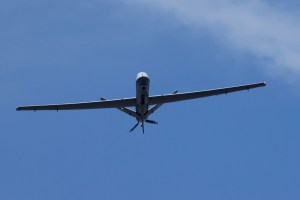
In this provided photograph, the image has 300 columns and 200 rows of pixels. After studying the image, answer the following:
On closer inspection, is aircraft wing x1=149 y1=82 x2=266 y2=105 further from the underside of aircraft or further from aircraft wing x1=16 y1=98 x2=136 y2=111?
aircraft wing x1=16 y1=98 x2=136 y2=111

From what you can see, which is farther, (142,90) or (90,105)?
(90,105)

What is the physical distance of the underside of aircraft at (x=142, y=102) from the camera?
77.4m

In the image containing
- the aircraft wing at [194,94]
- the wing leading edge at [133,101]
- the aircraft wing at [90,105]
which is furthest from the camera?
the aircraft wing at [194,94]

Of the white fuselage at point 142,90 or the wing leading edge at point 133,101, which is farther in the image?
the wing leading edge at point 133,101

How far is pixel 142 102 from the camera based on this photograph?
7856cm

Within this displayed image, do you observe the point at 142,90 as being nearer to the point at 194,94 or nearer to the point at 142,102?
the point at 142,102

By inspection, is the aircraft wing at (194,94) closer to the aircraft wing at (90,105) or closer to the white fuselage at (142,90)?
the white fuselage at (142,90)

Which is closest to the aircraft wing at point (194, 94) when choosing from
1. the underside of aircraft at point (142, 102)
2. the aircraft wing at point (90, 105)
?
the underside of aircraft at point (142, 102)

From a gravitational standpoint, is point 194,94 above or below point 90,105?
above

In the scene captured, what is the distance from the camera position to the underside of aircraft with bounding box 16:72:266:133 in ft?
254

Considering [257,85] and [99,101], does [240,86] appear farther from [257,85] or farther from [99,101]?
[99,101]

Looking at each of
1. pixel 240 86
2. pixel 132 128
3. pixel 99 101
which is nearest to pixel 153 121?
pixel 132 128

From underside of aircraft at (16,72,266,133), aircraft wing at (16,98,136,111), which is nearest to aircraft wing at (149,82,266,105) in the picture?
underside of aircraft at (16,72,266,133)

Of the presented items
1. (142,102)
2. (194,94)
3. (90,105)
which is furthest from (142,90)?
(90,105)
